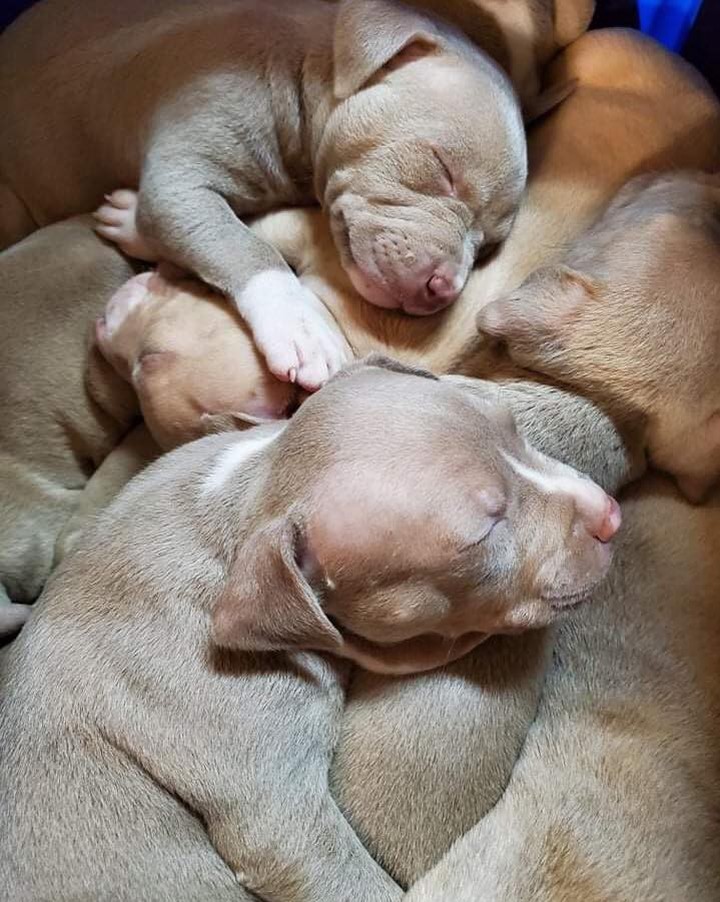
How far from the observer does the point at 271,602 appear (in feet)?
6.65

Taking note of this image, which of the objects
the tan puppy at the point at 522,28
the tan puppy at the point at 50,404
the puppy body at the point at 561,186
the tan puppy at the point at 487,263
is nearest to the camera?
the tan puppy at the point at 487,263

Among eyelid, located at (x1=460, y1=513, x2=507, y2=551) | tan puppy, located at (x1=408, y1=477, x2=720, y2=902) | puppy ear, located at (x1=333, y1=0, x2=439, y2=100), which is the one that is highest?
puppy ear, located at (x1=333, y1=0, x2=439, y2=100)

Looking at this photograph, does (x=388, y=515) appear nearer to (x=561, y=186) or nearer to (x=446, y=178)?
(x=446, y=178)

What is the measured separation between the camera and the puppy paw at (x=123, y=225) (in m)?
3.19

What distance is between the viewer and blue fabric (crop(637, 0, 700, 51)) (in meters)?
3.44

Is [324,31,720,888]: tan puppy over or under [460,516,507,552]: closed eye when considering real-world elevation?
under

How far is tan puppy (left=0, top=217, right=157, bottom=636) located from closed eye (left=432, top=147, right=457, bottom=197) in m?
1.01

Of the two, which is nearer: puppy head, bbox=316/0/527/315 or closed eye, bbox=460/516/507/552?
closed eye, bbox=460/516/507/552

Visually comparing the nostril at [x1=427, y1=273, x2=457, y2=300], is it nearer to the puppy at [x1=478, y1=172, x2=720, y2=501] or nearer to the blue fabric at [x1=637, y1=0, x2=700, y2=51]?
the puppy at [x1=478, y1=172, x2=720, y2=501]

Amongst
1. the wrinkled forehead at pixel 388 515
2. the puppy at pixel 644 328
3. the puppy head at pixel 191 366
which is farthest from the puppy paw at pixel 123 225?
the wrinkled forehead at pixel 388 515

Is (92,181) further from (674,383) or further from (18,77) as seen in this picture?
(674,383)

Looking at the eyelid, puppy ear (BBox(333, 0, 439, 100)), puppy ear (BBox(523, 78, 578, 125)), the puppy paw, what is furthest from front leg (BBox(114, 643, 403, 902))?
puppy ear (BBox(523, 78, 578, 125))

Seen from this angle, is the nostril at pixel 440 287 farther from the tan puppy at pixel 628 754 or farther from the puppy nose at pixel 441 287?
the tan puppy at pixel 628 754

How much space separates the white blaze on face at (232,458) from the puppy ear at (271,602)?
10.3 inches
